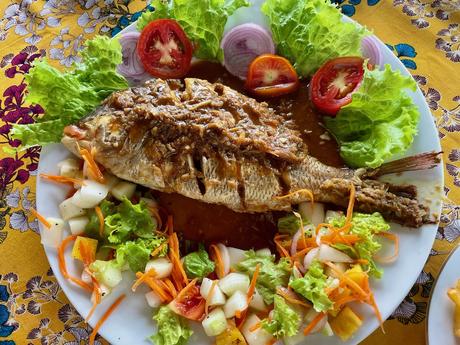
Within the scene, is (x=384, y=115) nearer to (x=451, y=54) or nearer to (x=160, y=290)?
(x=451, y=54)

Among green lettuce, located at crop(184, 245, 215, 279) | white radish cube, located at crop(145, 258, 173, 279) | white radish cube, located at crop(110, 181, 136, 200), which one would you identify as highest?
white radish cube, located at crop(110, 181, 136, 200)

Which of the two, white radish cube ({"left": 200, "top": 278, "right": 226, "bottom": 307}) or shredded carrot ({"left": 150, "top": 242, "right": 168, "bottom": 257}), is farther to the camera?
shredded carrot ({"left": 150, "top": 242, "right": 168, "bottom": 257})

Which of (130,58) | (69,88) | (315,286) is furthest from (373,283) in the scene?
(69,88)

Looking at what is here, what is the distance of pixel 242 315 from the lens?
9.27ft

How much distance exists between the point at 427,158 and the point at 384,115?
12.9 inches

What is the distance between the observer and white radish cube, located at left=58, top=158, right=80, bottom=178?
312cm

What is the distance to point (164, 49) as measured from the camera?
3.22 meters

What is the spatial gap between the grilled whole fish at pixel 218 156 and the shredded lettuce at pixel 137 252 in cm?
30

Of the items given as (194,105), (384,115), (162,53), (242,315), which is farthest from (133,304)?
(384,115)

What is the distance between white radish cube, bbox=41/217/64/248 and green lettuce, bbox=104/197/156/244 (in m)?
0.27

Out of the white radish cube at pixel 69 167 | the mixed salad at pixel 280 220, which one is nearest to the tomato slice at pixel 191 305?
the mixed salad at pixel 280 220

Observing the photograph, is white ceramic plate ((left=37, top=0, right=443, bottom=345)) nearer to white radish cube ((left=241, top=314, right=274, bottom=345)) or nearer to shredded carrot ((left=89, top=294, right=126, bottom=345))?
shredded carrot ((left=89, top=294, right=126, bottom=345))

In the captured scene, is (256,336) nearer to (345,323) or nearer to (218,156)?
(345,323)

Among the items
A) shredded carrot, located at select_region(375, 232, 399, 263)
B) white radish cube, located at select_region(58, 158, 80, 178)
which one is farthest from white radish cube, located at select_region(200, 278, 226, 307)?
white radish cube, located at select_region(58, 158, 80, 178)
